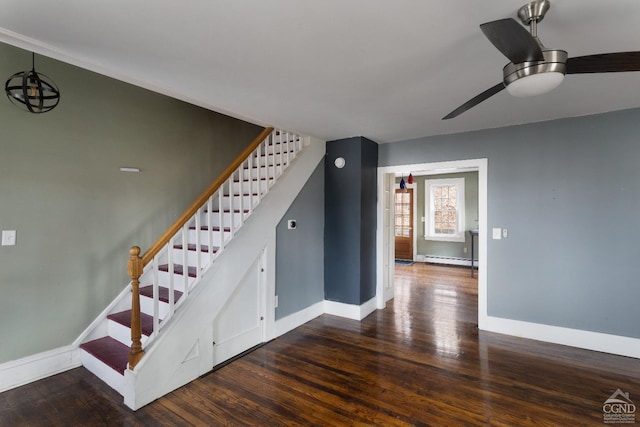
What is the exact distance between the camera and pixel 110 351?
2568 millimetres

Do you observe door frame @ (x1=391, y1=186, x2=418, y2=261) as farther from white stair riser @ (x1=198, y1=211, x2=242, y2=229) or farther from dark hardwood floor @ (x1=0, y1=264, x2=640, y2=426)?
white stair riser @ (x1=198, y1=211, x2=242, y2=229)

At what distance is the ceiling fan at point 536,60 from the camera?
1280 millimetres

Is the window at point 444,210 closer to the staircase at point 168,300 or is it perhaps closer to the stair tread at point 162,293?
the staircase at point 168,300

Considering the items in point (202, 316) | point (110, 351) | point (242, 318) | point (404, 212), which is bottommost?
point (110, 351)

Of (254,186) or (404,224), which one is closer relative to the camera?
(254,186)

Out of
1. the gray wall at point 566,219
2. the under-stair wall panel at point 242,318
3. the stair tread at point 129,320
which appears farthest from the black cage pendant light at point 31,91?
the gray wall at point 566,219

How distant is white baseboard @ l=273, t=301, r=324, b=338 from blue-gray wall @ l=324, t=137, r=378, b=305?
0.24 metres

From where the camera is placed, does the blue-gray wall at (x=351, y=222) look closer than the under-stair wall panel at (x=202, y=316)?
No

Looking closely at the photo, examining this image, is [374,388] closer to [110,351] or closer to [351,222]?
[351,222]

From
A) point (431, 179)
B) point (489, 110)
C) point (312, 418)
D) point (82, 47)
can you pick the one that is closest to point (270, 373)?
point (312, 418)

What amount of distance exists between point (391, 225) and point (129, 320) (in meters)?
3.66

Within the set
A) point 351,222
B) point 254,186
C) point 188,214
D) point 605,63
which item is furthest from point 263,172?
point 605,63

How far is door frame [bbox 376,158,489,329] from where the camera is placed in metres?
3.59

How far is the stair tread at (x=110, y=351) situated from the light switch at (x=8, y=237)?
1071 millimetres
